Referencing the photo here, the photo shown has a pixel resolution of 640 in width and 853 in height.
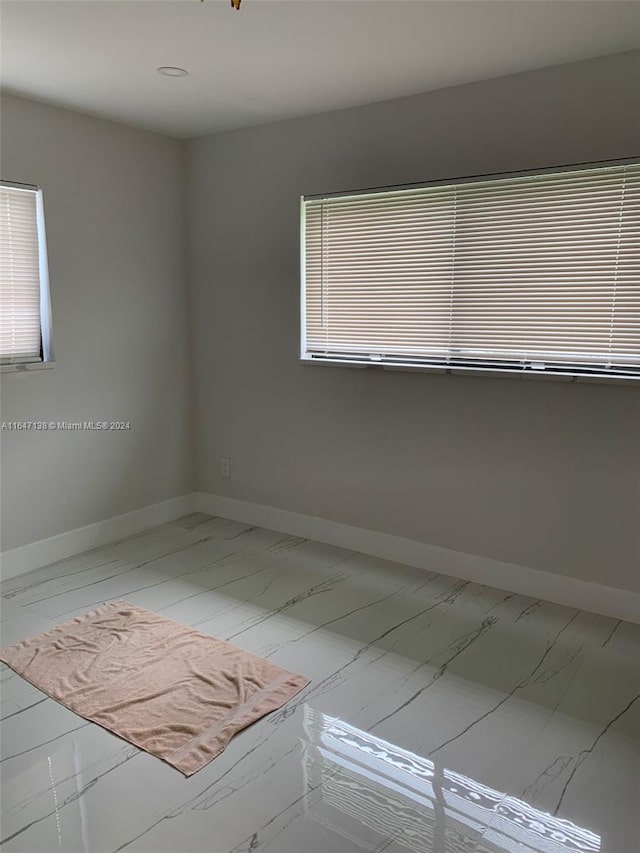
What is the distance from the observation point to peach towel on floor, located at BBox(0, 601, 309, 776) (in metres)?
2.17

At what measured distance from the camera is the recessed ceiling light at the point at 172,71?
2733 millimetres

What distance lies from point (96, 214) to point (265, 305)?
108 centimetres

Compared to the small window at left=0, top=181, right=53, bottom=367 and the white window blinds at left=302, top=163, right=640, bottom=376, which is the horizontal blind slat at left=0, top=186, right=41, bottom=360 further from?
the white window blinds at left=302, top=163, right=640, bottom=376

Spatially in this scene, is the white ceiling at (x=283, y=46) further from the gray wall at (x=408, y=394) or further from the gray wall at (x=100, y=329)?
the gray wall at (x=100, y=329)

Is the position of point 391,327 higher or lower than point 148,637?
higher

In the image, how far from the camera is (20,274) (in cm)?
333

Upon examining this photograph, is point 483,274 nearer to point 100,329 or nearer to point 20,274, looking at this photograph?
point 100,329

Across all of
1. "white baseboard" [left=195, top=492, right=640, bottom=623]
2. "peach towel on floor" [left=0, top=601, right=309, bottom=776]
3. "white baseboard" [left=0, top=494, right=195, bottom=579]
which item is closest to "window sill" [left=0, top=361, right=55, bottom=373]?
"white baseboard" [left=0, top=494, right=195, bottom=579]

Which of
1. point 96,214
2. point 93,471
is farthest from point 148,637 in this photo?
point 96,214

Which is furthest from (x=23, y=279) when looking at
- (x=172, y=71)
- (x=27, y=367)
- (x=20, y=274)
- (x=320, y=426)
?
(x=320, y=426)

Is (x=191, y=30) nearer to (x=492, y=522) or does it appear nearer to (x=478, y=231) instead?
(x=478, y=231)

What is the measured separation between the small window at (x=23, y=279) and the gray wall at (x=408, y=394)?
3.46 ft

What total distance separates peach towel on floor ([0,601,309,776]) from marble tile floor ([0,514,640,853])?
0.20 feet

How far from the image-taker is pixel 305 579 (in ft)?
11.0
